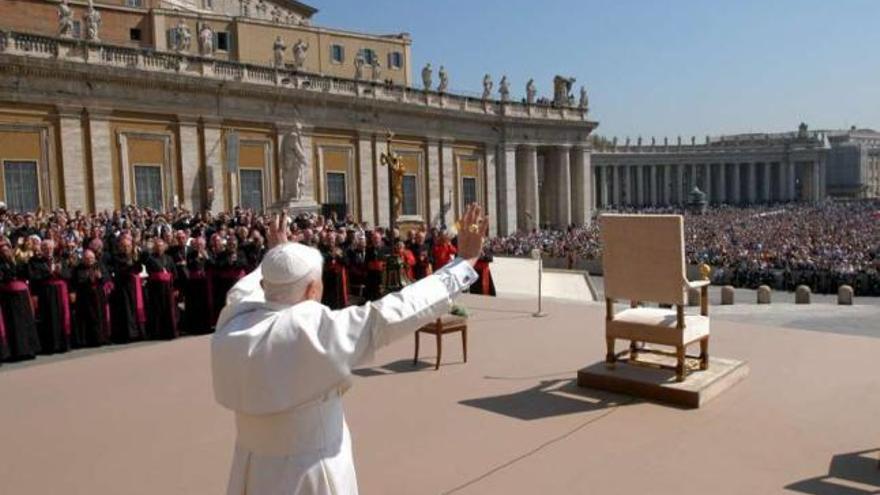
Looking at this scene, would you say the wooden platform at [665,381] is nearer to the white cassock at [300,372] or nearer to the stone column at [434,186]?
the white cassock at [300,372]

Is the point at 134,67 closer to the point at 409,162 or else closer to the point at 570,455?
the point at 409,162

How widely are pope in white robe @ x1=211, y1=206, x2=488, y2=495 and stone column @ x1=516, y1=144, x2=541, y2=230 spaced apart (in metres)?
42.9

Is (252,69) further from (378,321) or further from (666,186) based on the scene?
(666,186)

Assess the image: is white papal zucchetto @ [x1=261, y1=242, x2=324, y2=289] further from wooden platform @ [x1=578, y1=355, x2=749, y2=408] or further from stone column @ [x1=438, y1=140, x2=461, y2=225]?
stone column @ [x1=438, y1=140, x2=461, y2=225]

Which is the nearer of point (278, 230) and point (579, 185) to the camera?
point (278, 230)

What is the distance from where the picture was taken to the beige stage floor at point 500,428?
189 inches

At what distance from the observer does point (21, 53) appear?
22781 millimetres

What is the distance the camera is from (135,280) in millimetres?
10750

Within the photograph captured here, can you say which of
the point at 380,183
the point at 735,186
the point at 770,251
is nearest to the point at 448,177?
the point at 380,183

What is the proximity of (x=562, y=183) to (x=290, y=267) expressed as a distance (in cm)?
4602

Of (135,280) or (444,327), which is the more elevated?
(135,280)

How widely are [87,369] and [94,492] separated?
4076mm

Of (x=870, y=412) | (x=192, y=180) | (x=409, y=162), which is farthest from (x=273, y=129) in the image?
(x=870, y=412)

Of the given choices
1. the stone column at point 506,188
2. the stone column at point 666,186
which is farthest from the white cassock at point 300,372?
the stone column at point 666,186
